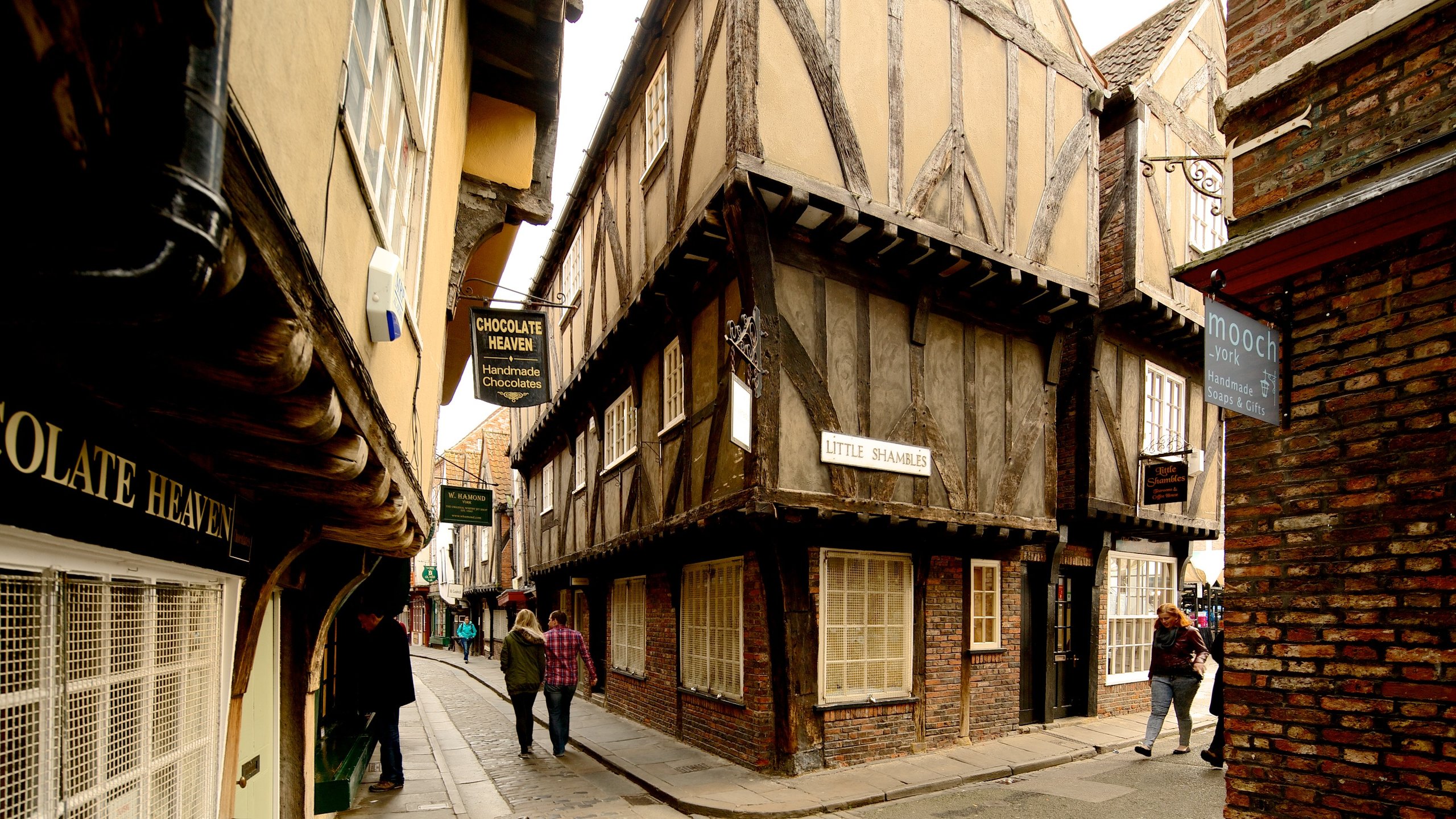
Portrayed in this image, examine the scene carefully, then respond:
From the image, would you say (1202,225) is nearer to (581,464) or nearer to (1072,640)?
(1072,640)

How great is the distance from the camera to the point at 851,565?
10.1 meters

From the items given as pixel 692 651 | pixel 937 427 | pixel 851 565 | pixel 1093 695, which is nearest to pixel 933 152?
pixel 937 427

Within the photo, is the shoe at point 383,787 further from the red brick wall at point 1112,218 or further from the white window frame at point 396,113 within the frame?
the red brick wall at point 1112,218

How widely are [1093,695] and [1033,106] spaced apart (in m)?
8.84

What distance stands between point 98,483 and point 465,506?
14263mm

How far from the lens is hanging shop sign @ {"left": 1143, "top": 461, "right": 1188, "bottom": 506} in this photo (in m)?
12.5

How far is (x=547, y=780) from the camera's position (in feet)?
31.4

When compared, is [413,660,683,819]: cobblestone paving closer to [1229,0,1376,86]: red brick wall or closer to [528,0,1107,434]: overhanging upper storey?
[528,0,1107,434]: overhanging upper storey

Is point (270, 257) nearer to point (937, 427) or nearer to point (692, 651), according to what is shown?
point (937, 427)

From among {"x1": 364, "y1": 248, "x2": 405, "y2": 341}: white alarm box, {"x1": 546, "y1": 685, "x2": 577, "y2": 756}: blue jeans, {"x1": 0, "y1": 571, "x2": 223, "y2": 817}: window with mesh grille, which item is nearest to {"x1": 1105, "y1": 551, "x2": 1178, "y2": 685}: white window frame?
{"x1": 546, "y1": 685, "x2": 577, "y2": 756}: blue jeans

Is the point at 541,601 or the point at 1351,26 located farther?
the point at 541,601

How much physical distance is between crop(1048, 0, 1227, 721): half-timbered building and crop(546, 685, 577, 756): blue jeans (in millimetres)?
6719

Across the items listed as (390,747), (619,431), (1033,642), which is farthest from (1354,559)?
(619,431)

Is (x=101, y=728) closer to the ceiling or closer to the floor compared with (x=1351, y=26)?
closer to the floor
